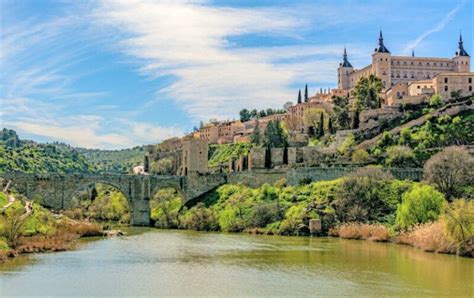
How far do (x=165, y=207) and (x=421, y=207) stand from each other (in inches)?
1374

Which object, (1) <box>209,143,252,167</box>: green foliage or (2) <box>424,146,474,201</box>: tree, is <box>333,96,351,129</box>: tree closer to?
(1) <box>209,143,252,167</box>: green foliage

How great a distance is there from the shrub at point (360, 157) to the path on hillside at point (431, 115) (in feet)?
15.9

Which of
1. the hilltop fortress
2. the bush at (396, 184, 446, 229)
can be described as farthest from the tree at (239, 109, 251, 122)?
the bush at (396, 184, 446, 229)

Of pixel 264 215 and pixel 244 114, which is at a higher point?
pixel 244 114

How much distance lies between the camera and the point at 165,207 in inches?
2963

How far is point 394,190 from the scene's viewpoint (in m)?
56.8

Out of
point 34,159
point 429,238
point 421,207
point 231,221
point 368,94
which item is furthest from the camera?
point 34,159

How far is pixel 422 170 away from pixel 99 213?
3961cm

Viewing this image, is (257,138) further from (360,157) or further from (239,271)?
(239,271)

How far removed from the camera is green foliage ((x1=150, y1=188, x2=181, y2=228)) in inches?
2766

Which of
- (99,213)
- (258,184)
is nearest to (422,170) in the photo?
(258,184)

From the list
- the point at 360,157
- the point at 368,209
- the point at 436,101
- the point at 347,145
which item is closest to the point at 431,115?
the point at 436,101

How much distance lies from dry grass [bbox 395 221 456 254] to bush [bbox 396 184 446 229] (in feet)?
2.49

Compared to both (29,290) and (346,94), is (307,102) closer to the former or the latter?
(346,94)
